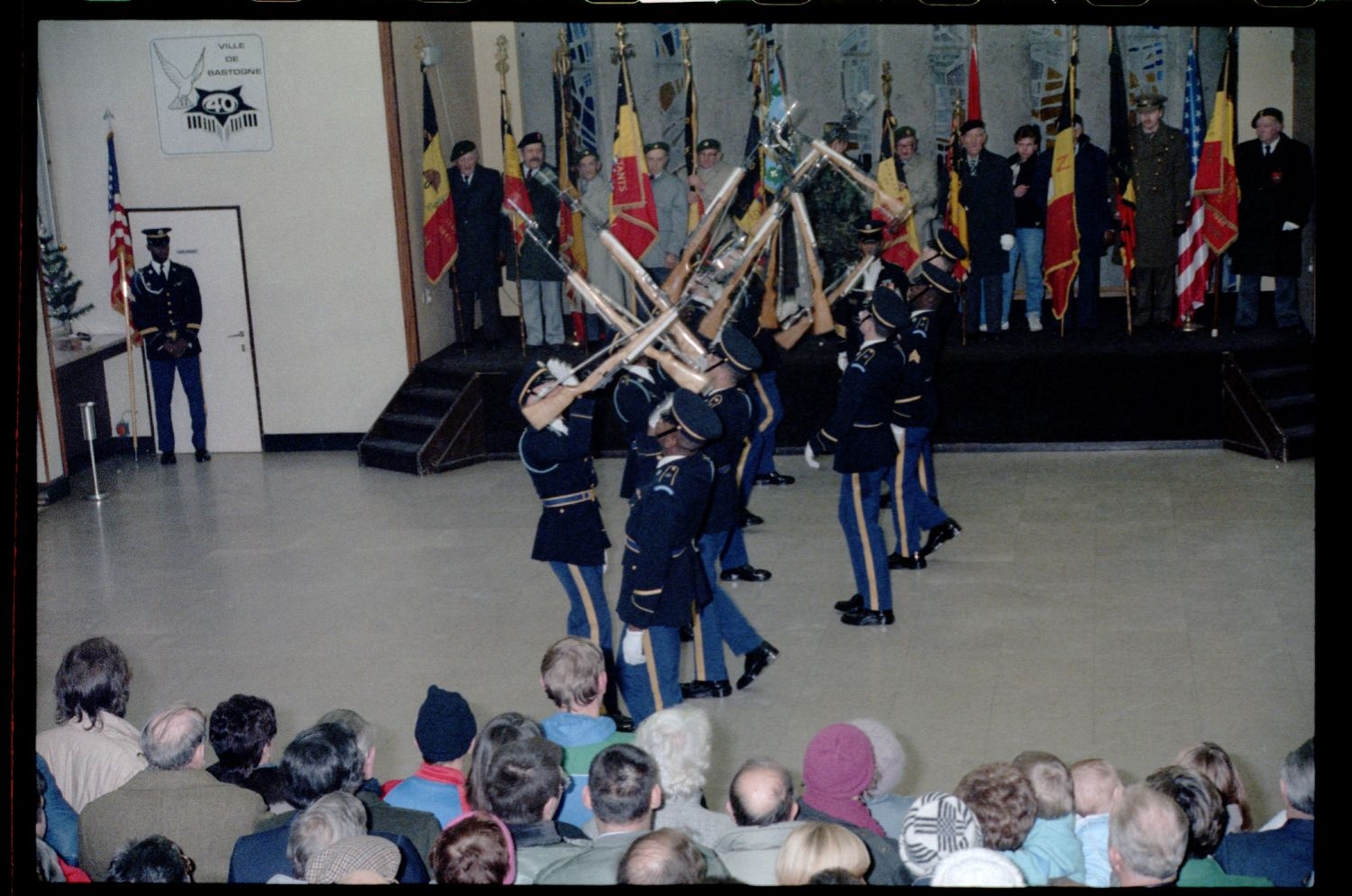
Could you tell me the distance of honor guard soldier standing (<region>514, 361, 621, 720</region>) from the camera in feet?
19.5

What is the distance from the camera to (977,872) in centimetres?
309

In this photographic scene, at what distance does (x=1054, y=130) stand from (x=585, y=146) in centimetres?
381

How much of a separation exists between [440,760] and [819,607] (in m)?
3.33

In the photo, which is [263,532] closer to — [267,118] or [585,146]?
[267,118]

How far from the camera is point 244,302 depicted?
1097 centimetres

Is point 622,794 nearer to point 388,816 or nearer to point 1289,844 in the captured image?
point 388,816

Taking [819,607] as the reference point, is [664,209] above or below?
above

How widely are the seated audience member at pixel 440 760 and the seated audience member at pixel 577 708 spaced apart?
27 centimetres

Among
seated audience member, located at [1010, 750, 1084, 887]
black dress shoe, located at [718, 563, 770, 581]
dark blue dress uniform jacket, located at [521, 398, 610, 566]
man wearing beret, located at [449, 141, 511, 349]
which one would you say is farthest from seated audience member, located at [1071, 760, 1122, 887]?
man wearing beret, located at [449, 141, 511, 349]

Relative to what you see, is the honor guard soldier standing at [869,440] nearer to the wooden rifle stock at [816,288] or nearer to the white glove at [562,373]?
the white glove at [562,373]

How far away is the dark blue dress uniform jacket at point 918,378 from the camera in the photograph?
295 inches

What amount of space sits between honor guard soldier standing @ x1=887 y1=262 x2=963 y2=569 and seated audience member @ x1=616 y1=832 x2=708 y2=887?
4438 millimetres

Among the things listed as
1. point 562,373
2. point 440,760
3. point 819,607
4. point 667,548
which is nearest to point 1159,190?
point 819,607

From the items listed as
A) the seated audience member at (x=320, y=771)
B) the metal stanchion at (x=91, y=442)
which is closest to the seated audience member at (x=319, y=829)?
the seated audience member at (x=320, y=771)
